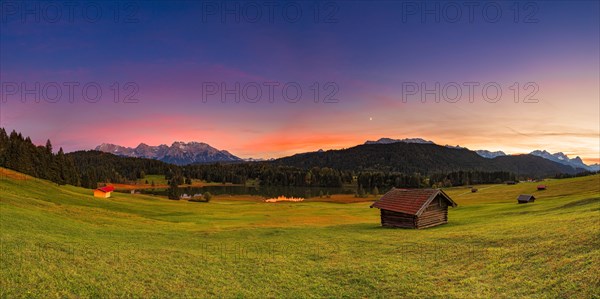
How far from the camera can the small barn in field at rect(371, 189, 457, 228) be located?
40.2 metres

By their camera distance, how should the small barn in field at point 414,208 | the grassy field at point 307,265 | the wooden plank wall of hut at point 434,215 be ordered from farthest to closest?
the wooden plank wall of hut at point 434,215
the small barn in field at point 414,208
the grassy field at point 307,265

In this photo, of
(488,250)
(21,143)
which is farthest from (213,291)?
(21,143)

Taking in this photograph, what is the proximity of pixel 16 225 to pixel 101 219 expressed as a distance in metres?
14.3

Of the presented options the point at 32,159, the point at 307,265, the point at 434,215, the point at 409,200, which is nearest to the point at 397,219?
the point at 409,200

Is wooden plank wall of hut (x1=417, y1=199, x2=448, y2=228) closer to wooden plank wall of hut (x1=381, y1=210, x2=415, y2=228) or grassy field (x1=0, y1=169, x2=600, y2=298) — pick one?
wooden plank wall of hut (x1=381, y1=210, x2=415, y2=228)

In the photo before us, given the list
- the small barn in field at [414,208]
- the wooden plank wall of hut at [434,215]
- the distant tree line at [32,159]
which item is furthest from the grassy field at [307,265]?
the distant tree line at [32,159]

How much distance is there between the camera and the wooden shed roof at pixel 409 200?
40250 millimetres

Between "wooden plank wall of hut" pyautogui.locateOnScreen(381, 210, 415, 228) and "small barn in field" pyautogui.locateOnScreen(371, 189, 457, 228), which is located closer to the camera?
"small barn in field" pyautogui.locateOnScreen(371, 189, 457, 228)

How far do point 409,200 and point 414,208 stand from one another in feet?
7.70

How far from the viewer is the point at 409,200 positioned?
4253 centimetres

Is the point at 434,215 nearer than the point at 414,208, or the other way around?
the point at 414,208

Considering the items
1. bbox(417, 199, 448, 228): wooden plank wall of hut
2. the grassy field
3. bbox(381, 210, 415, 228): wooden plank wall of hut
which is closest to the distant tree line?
the grassy field

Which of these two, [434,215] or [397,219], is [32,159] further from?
[434,215]

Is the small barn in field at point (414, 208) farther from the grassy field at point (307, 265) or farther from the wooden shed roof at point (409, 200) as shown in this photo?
the grassy field at point (307, 265)
